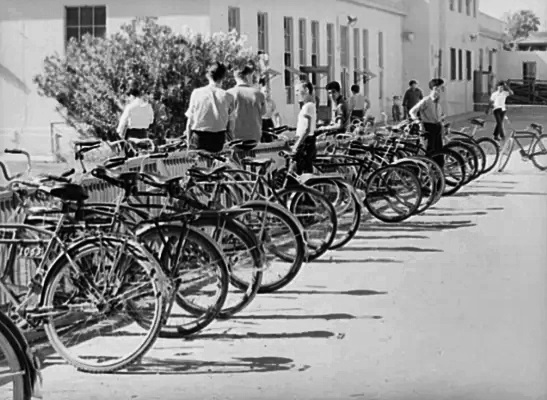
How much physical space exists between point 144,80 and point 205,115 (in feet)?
34.0

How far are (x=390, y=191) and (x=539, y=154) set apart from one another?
29.9 ft

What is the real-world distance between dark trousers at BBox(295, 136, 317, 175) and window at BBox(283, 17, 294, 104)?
19980mm

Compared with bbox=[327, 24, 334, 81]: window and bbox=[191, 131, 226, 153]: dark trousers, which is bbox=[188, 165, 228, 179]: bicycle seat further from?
bbox=[327, 24, 334, 81]: window

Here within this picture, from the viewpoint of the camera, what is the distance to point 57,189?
6938 mm

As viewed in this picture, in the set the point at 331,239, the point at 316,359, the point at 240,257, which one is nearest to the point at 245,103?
the point at 331,239

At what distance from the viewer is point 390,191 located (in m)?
13.8

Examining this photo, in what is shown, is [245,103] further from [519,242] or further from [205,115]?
[519,242]

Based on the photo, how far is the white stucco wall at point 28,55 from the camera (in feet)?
94.0

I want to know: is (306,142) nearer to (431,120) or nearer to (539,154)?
(431,120)

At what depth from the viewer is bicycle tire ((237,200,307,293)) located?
909 cm

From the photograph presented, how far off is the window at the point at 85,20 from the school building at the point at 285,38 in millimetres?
23

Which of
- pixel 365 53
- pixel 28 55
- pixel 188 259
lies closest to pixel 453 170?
pixel 188 259

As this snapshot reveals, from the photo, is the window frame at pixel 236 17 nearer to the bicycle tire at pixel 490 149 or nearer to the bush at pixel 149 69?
the bush at pixel 149 69

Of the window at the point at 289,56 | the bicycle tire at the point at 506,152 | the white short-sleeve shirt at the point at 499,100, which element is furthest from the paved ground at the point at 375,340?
the window at the point at 289,56
